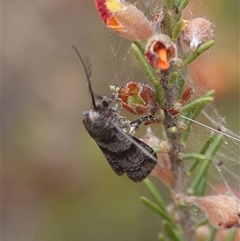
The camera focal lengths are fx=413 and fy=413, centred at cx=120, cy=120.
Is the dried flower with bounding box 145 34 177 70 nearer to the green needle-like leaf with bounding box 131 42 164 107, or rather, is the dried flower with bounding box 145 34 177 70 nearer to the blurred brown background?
the green needle-like leaf with bounding box 131 42 164 107

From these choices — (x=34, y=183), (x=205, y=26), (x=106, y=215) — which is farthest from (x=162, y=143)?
(x=34, y=183)

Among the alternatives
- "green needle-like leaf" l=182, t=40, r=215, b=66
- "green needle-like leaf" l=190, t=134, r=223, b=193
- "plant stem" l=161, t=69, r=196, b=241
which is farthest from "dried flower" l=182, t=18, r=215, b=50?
"green needle-like leaf" l=190, t=134, r=223, b=193

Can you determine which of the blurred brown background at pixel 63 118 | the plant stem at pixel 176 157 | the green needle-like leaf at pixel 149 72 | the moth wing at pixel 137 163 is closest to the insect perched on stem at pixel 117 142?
the moth wing at pixel 137 163

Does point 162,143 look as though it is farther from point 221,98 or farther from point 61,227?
point 61,227

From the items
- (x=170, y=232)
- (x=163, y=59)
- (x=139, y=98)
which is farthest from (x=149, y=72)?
(x=170, y=232)

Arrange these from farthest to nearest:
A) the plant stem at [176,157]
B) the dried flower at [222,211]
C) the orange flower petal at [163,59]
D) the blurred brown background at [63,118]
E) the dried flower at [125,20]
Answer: the blurred brown background at [63,118]
the dried flower at [222,211]
the plant stem at [176,157]
the dried flower at [125,20]
the orange flower petal at [163,59]

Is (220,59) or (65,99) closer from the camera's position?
(220,59)

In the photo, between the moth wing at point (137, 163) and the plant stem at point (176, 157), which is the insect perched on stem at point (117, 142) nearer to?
the moth wing at point (137, 163)
